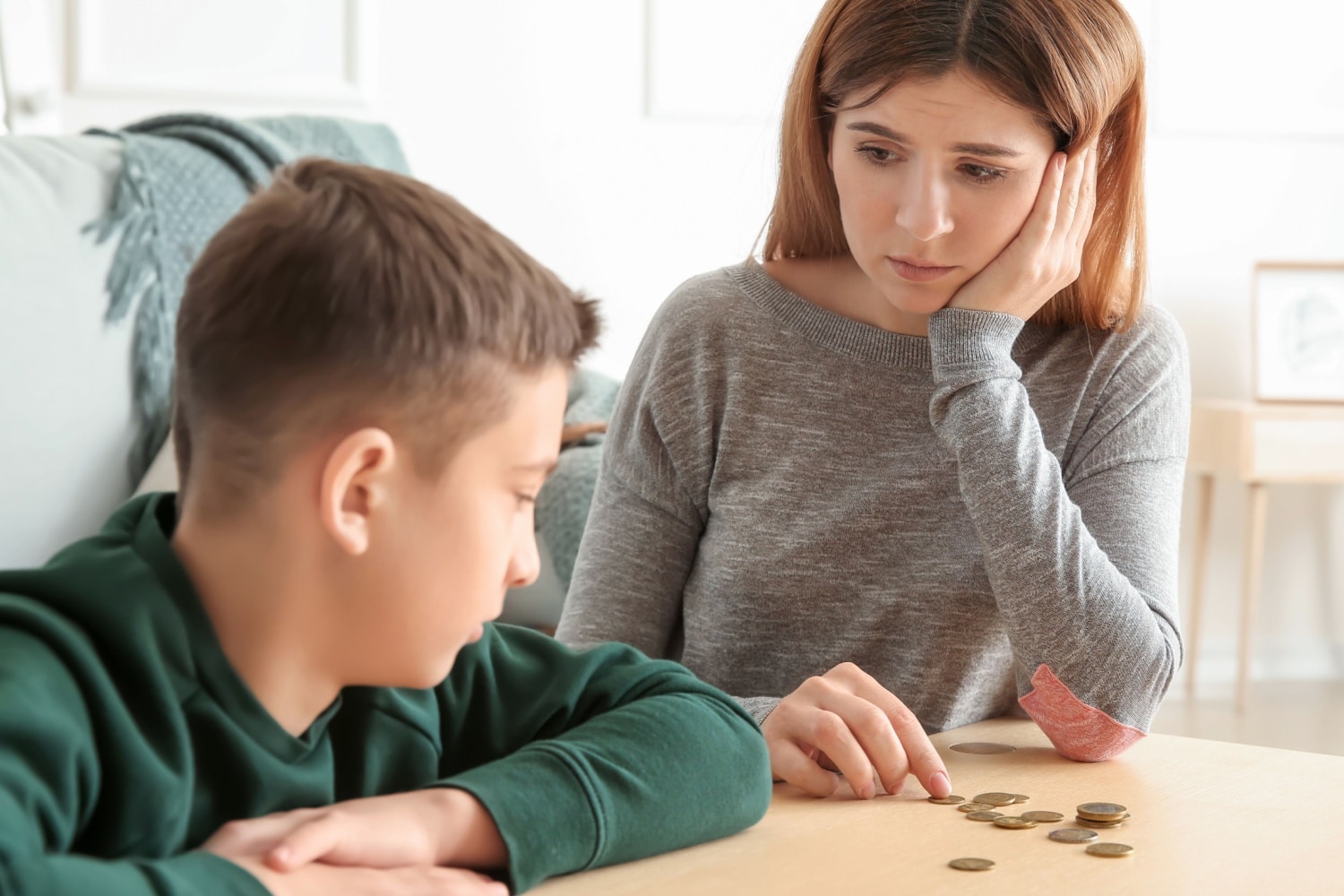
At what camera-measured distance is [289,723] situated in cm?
72

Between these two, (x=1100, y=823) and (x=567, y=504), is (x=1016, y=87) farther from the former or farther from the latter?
(x=567, y=504)

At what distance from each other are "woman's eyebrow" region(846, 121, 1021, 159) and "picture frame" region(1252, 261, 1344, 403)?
10.5 ft

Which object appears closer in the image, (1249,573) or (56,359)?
(56,359)

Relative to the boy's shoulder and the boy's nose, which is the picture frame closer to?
the boy's nose

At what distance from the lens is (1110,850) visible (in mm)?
769

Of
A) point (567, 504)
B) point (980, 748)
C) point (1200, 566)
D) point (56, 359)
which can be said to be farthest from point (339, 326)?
point (1200, 566)

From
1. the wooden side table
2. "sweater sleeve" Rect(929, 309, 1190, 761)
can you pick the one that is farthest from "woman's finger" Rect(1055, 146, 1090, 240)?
the wooden side table

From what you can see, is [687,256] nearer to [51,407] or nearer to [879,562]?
[51,407]

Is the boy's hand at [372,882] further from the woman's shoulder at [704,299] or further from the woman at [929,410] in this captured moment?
the woman's shoulder at [704,299]

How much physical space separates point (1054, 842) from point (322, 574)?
426 millimetres

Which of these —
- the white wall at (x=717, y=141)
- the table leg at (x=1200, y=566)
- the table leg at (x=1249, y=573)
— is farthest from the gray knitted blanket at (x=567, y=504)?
the table leg at (x=1200, y=566)

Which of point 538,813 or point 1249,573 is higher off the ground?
point 538,813

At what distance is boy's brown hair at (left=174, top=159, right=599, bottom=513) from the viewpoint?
66 centimetres

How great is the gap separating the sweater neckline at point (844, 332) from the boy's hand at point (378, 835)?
71 centimetres
